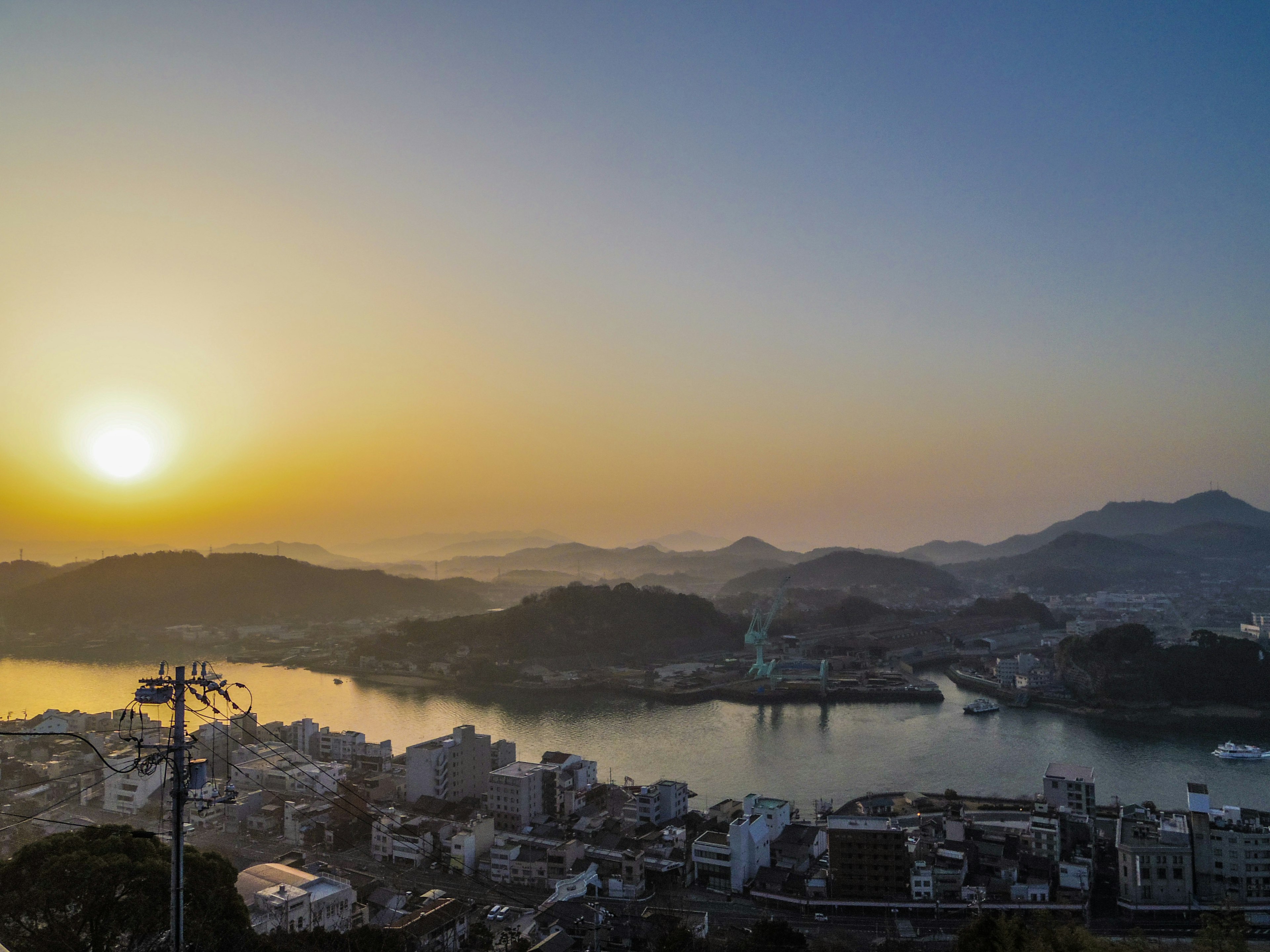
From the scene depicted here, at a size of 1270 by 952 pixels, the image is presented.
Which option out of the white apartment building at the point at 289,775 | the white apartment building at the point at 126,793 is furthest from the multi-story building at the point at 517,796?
the white apartment building at the point at 126,793

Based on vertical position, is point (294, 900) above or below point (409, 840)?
above

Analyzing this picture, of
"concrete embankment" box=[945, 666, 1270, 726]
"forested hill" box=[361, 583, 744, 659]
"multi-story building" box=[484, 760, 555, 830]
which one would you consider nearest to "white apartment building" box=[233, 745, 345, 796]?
"multi-story building" box=[484, 760, 555, 830]

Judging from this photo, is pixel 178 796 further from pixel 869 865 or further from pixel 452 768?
pixel 452 768

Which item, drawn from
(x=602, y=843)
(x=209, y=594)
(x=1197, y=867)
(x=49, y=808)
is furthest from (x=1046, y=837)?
(x=209, y=594)

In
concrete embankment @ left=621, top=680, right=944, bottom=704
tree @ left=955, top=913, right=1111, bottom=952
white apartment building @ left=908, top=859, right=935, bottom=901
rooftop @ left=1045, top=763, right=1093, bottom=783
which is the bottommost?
concrete embankment @ left=621, top=680, right=944, bottom=704

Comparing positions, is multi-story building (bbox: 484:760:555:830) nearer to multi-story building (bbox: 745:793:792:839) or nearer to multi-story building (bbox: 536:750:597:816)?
multi-story building (bbox: 536:750:597:816)

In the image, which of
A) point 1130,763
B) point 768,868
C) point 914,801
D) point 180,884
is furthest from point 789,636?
point 180,884

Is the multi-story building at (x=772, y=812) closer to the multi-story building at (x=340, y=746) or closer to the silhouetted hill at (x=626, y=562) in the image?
the multi-story building at (x=340, y=746)
